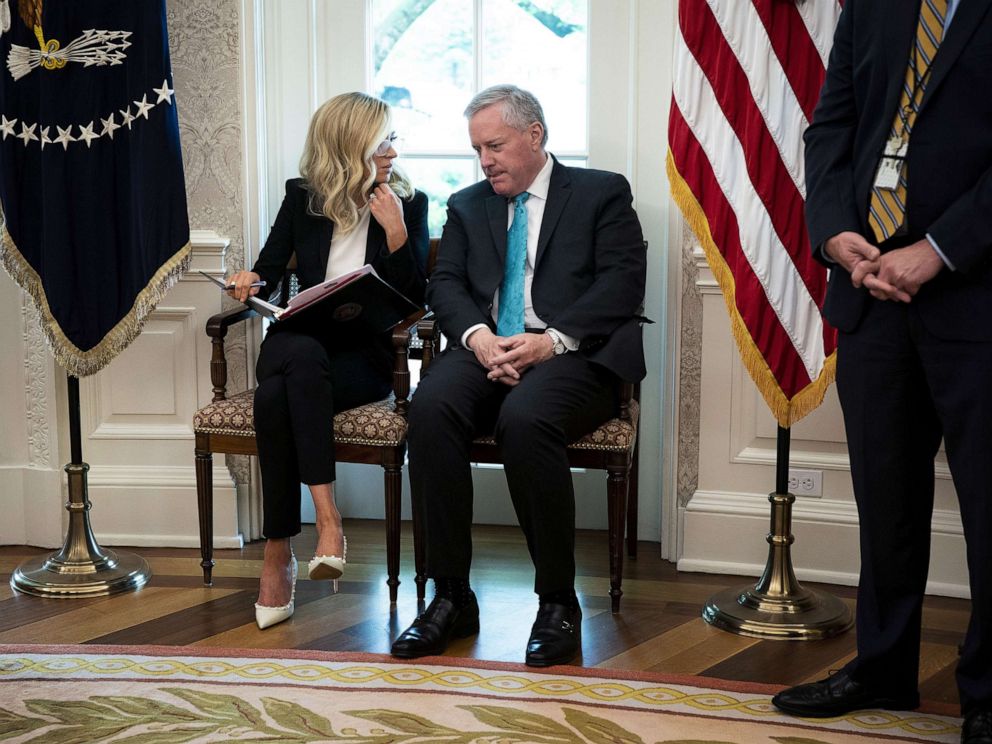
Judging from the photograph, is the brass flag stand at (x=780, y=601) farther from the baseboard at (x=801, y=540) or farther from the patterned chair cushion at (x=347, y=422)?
the patterned chair cushion at (x=347, y=422)

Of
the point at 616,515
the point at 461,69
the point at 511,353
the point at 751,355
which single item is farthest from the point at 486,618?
the point at 461,69

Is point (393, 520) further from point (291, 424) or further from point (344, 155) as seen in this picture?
point (344, 155)

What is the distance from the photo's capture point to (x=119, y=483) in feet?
11.8

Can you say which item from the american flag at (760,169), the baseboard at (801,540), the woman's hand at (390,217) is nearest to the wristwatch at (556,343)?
the american flag at (760,169)

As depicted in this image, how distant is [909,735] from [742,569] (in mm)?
1162

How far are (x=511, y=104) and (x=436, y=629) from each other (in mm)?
1303

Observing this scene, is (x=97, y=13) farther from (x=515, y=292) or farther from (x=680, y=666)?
(x=680, y=666)

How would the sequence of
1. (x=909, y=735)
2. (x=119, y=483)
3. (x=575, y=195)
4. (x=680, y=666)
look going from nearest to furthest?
(x=909, y=735)
(x=680, y=666)
(x=575, y=195)
(x=119, y=483)

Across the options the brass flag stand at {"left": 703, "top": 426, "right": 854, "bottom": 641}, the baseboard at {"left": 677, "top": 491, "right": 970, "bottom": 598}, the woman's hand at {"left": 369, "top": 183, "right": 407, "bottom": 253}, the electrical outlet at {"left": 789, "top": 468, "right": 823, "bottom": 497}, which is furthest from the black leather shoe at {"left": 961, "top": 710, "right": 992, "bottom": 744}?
the woman's hand at {"left": 369, "top": 183, "right": 407, "bottom": 253}

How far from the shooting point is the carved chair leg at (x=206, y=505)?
3.09m

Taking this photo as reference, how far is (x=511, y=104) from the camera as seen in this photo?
115 inches

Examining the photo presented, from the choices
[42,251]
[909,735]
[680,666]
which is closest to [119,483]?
[42,251]

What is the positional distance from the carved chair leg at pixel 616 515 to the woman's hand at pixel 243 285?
3.46ft

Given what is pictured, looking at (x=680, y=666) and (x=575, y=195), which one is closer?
(x=680, y=666)
